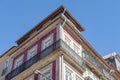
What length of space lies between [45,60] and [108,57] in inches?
672

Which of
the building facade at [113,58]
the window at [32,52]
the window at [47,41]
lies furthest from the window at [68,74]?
the building facade at [113,58]

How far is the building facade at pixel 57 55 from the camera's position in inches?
781

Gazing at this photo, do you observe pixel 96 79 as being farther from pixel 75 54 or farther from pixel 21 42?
pixel 21 42

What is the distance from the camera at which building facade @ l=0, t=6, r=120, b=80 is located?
19844mm

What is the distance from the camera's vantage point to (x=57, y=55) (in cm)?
1978

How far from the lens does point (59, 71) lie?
18.6m

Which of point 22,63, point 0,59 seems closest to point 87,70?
point 22,63

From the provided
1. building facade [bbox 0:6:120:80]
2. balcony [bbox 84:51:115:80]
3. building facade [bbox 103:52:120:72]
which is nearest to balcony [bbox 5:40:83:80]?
building facade [bbox 0:6:120:80]

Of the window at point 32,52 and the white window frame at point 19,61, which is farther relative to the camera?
the white window frame at point 19,61

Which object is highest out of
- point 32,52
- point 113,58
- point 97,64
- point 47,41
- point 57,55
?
point 113,58

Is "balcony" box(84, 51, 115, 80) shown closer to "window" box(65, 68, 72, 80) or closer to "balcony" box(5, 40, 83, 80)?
"balcony" box(5, 40, 83, 80)

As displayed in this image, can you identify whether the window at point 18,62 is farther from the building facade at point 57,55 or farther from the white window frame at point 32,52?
the white window frame at point 32,52

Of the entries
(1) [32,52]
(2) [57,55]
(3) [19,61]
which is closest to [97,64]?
(1) [32,52]

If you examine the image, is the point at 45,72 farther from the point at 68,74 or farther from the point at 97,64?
the point at 97,64
